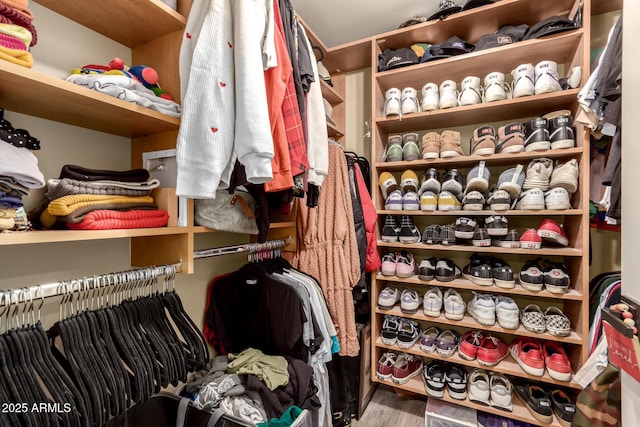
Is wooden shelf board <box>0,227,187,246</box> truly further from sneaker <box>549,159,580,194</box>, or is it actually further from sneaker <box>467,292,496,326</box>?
sneaker <box>549,159,580,194</box>

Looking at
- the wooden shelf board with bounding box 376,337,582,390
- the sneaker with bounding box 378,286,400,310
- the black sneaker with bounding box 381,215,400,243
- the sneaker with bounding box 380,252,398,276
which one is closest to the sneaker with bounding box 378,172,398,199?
the black sneaker with bounding box 381,215,400,243

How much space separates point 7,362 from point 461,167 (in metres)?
1.98

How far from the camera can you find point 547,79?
4.35 ft

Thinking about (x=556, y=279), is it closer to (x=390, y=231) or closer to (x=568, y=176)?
(x=568, y=176)

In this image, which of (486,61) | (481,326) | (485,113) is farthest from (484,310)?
(486,61)

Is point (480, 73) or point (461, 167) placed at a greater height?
point (480, 73)

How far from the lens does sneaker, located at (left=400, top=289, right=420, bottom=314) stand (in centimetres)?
161

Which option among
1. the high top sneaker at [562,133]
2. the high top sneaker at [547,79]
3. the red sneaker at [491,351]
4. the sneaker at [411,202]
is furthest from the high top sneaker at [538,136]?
the red sneaker at [491,351]

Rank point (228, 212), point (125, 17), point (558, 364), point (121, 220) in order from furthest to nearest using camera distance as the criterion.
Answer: point (558, 364), point (228, 212), point (125, 17), point (121, 220)

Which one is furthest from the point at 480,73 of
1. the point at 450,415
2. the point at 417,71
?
the point at 450,415

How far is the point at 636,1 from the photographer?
0.54 m

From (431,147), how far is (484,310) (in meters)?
0.93

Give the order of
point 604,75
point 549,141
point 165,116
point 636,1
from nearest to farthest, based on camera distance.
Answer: point 636,1 → point 165,116 → point 604,75 → point 549,141

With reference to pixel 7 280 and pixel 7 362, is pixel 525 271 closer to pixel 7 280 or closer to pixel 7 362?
pixel 7 362
